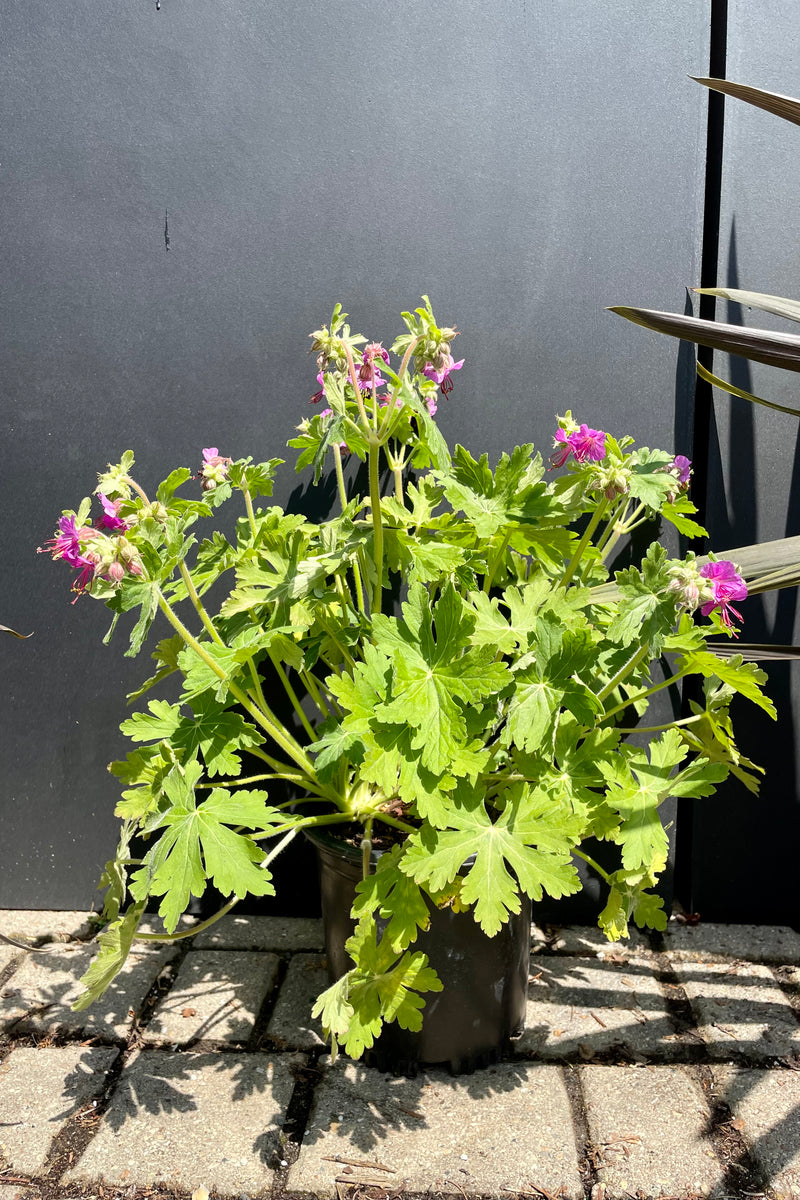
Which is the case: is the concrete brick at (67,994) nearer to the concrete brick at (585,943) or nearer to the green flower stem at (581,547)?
the concrete brick at (585,943)

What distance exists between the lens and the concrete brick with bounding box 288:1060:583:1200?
4.02 feet

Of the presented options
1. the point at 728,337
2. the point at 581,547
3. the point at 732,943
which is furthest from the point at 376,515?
the point at 732,943

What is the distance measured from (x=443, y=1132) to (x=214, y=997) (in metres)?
0.52

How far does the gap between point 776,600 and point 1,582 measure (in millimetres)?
1632

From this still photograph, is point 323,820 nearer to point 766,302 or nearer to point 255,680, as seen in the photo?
point 255,680

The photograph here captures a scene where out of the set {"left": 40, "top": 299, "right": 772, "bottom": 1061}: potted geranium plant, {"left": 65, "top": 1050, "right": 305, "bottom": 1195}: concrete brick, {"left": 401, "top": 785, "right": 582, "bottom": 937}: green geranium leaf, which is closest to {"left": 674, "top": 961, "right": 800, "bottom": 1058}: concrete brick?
{"left": 40, "top": 299, "right": 772, "bottom": 1061}: potted geranium plant

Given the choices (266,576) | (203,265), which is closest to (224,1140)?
(266,576)

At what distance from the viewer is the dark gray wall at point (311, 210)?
1.72 metres

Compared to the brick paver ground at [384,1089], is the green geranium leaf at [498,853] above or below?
Result: above

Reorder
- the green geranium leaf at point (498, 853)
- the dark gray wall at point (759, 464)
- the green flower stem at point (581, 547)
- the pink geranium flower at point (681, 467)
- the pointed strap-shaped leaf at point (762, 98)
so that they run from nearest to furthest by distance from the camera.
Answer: the green geranium leaf at point (498, 853) < the pointed strap-shaped leaf at point (762, 98) < the green flower stem at point (581, 547) < the pink geranium flower at point (681, 467) < the dark gray wall at point (759, 464)

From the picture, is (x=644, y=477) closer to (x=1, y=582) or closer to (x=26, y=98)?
(x=1, y=582)

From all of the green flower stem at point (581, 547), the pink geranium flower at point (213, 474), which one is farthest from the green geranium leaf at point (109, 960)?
the green flower stem at point (581, 547)

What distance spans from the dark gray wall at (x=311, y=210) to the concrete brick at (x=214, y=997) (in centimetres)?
67

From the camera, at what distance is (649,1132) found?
1301 millimetres
